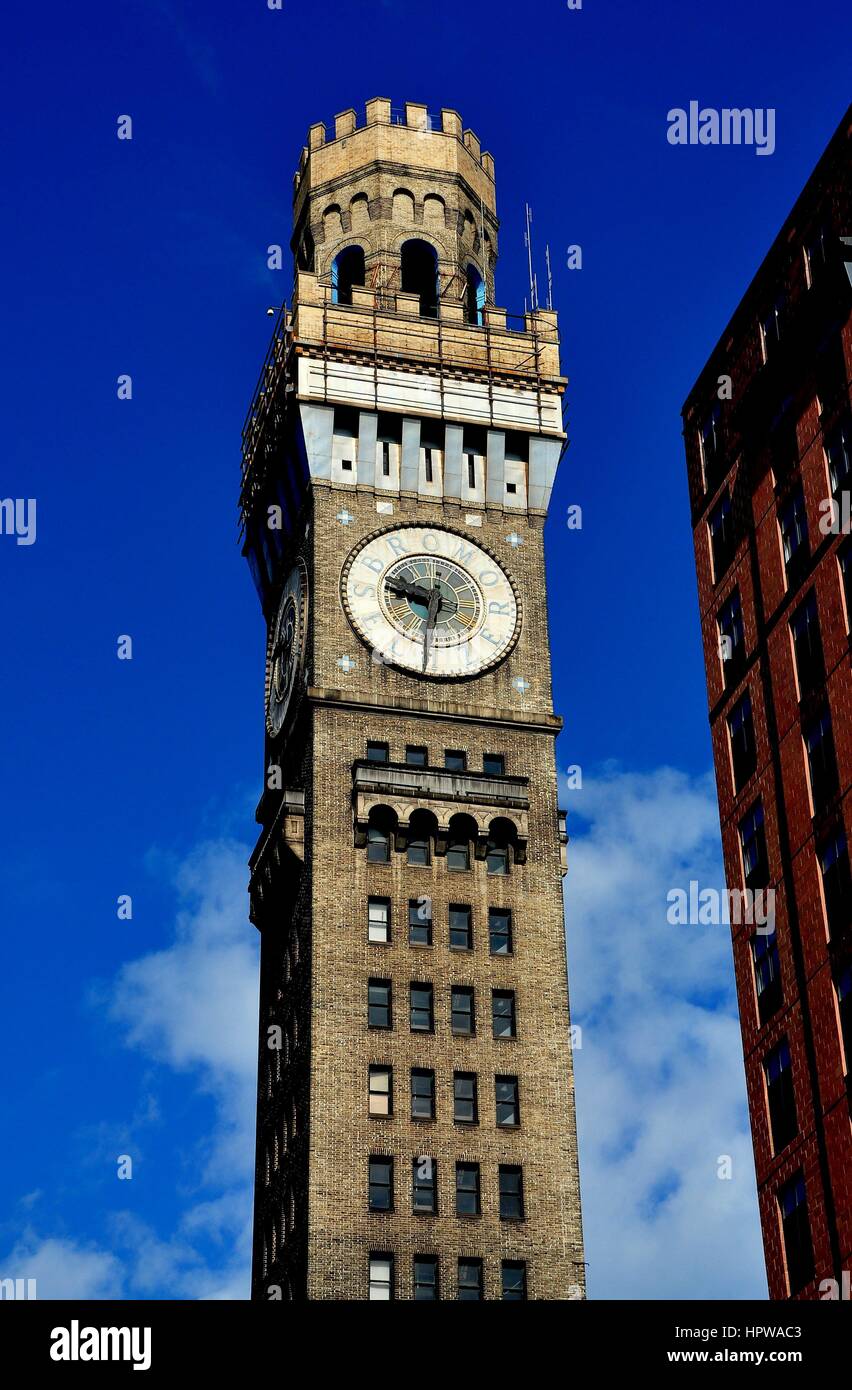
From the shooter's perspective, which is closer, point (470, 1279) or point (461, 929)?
point (470, 1279)

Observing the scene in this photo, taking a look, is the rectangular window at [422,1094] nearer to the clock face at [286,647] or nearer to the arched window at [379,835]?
the arched window at [379,835]

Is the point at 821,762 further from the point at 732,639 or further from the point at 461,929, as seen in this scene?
the point at 461,929

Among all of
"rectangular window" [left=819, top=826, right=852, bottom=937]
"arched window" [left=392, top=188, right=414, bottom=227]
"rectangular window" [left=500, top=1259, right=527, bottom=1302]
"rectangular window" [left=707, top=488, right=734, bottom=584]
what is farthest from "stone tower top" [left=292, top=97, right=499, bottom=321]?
"rectangular window" [left=819, top=826, right=852, bottom=937]

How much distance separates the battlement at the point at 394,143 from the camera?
394 feet

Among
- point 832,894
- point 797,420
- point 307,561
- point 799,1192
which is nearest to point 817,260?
point 797,420

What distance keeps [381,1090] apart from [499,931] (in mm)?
9145

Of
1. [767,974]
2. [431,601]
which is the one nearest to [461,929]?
[431,601]

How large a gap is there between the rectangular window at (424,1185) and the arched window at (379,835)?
43.1 ft

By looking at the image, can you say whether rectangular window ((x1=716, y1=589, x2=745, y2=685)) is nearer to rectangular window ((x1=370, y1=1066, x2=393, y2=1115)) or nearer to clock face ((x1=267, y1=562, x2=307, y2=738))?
rectangular window ((x1=370, y1=1066, x2=393, y2=1115))

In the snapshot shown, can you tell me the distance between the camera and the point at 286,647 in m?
109

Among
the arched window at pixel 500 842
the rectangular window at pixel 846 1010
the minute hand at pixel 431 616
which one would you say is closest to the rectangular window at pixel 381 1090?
the arched window at pixel 500 842
